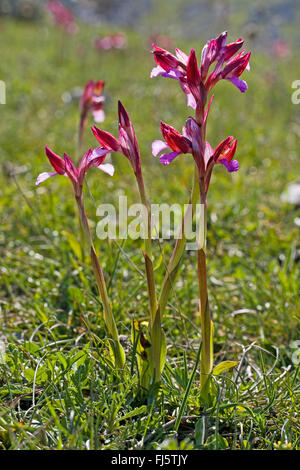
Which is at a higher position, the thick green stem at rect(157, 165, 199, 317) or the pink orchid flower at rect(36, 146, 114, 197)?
the pink orchid flower at rect(36, 146, 114, 197)

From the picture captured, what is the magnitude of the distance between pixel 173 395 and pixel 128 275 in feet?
3.23

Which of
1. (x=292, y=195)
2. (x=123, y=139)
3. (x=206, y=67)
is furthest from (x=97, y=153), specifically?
(x=292, y=195)

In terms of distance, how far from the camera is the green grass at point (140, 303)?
145cm

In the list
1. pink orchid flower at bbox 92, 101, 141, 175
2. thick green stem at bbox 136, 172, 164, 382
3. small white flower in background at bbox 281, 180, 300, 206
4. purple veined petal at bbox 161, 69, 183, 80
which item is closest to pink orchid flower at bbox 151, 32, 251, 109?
purple veined petal at bbox 161, 69, 183, 80

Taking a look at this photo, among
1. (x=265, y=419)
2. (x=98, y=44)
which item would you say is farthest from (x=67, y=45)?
(x=265, y=419)

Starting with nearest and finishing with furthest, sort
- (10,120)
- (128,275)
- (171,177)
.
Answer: (128,275) < (171,177) < (10,120)

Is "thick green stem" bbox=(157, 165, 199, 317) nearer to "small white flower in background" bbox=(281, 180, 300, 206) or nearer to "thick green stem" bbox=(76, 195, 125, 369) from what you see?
"thick green stem" bbox=(76, 195, 125, 369)

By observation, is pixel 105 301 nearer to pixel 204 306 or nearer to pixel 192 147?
pixel 204 306

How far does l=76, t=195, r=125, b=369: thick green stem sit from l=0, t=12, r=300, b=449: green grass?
58mm

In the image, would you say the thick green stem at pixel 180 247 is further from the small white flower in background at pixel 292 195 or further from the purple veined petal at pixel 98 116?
the small white flower in background at pixel 292 195

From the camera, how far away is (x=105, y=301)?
4.88 feet

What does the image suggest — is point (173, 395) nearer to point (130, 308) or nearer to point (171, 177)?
point (130, 308)

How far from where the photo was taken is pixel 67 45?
10422mm

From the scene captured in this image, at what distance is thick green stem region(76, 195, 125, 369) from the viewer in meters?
1.45
